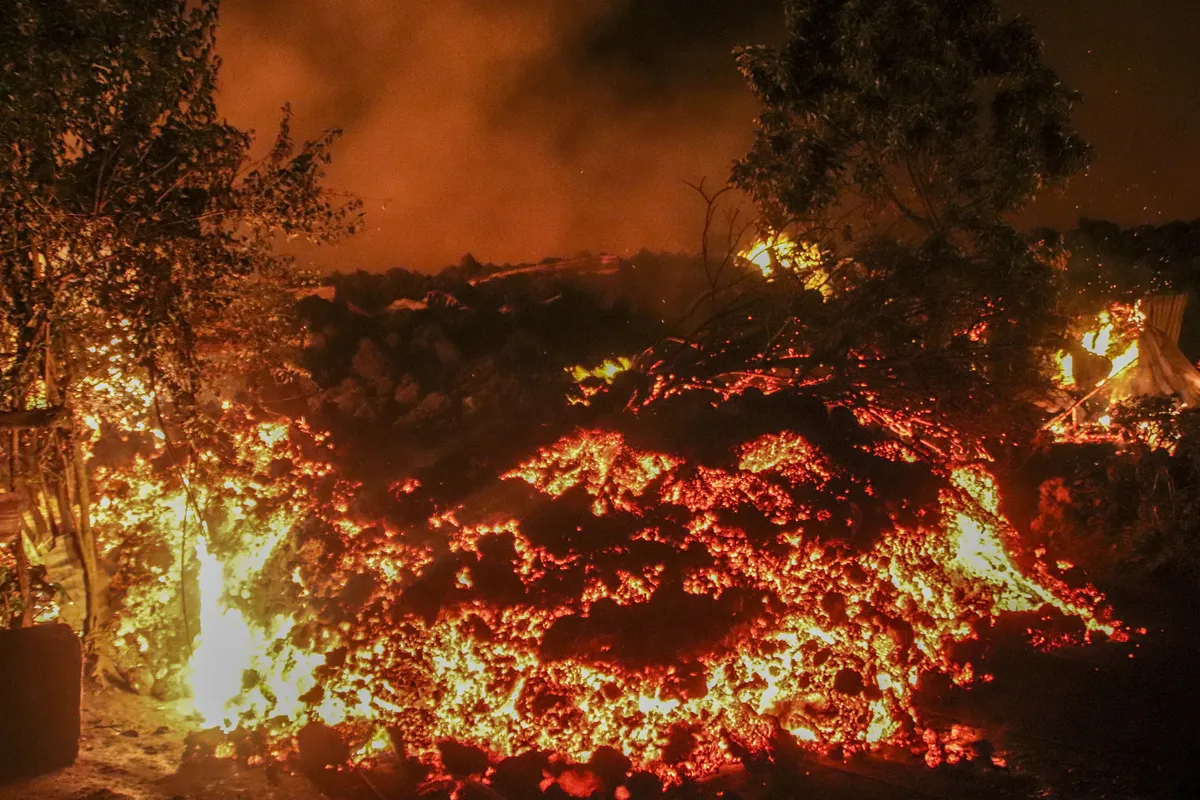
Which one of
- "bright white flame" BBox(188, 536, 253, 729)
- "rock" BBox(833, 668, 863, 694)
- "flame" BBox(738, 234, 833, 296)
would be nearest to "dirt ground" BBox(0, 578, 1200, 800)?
"bright white flame" BBox(188, 536, 253, 729)

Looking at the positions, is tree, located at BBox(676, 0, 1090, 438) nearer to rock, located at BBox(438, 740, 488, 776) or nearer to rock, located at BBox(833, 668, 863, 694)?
rock, located at BBox(833, 668, 863, 694)

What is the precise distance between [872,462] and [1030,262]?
2620 mm

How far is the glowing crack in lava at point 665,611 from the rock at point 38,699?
1.42m

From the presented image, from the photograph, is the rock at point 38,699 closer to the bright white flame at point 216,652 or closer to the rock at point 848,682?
the bright white flame at point 216,652

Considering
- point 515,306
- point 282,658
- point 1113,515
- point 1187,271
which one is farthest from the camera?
point 1187,271

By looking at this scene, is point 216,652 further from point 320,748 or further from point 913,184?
point 913,184

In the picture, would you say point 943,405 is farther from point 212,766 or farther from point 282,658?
point 212,766

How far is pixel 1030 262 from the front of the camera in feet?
27.2

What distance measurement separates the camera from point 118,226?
Result: 602cm

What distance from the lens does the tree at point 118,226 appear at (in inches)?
222

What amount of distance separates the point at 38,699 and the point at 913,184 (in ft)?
32.2

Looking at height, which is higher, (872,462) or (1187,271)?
(1187,271)

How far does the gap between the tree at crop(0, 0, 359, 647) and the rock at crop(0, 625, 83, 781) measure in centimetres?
144

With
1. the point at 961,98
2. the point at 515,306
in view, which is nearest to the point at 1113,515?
the point at 961,98
